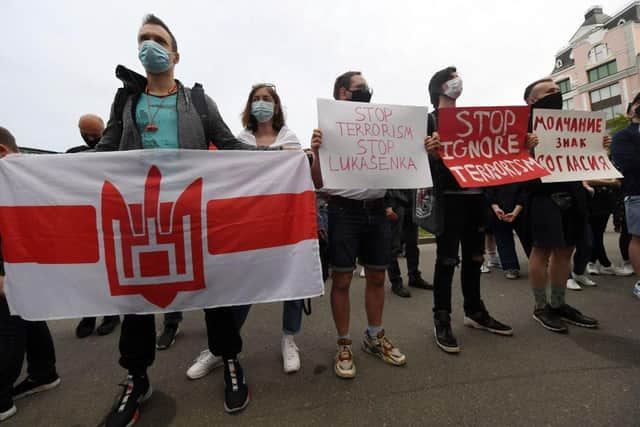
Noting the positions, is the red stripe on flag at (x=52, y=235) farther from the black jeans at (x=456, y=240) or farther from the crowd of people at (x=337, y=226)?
the black jeans at (x=456, y=240)

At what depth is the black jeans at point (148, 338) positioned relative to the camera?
5.38 ft

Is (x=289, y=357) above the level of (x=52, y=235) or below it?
below

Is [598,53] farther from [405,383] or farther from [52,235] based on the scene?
[52,235]

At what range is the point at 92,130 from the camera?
2842mm

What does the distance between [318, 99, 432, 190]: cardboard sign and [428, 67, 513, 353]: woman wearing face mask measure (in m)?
0.19

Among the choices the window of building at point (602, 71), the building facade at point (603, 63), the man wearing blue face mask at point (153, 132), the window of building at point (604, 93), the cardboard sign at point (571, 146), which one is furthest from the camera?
the window of building at point (602, 71)

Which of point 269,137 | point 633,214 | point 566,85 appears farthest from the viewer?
point 566,85

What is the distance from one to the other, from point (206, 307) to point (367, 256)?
3.38 feet

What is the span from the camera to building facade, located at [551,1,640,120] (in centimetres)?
2981

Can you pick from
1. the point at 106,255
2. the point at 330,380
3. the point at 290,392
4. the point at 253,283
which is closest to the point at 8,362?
the point at 106,255

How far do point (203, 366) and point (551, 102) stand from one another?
3.32 m

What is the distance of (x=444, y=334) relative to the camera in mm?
2217

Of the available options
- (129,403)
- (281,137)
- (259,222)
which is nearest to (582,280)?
(281,137)

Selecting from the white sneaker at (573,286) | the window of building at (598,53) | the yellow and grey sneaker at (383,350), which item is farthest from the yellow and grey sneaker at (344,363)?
the window of building at (598,53)
